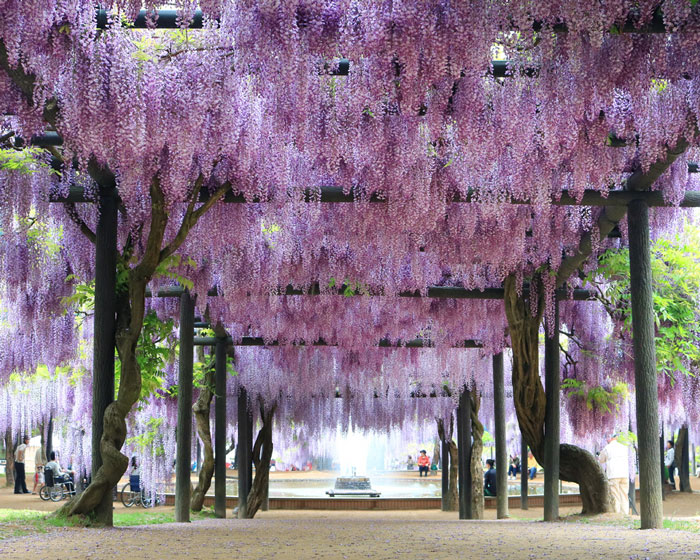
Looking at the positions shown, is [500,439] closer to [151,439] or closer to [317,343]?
[317,343]

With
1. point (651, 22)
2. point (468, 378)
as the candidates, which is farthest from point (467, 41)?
point (468, 378)

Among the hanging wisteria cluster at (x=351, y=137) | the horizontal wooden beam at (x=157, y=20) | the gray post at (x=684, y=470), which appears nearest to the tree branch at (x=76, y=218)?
the hanging wisteria cluster at (x=351, y=137)

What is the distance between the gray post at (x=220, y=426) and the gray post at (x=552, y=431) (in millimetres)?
5190

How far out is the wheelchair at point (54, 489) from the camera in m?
17.6

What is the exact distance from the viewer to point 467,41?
5180 millimetres

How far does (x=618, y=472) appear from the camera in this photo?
1088cm

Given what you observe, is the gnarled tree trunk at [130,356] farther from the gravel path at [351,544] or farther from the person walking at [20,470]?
the person walking at [20,470]

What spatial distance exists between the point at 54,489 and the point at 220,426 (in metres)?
6.23

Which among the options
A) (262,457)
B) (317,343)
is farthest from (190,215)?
(262,457)

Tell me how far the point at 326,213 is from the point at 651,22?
14.2 ft

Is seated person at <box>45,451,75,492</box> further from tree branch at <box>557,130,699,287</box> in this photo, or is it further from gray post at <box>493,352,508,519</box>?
tree branch at <box>557,130,699,287</box>

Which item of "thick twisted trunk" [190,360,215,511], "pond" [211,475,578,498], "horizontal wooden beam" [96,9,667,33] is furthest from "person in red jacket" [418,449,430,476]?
"horizontal wooden beam" [96,9,667,33]

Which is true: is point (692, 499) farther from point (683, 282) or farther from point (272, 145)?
point (272, 145)

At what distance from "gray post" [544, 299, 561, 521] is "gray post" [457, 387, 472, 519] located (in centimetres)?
500
